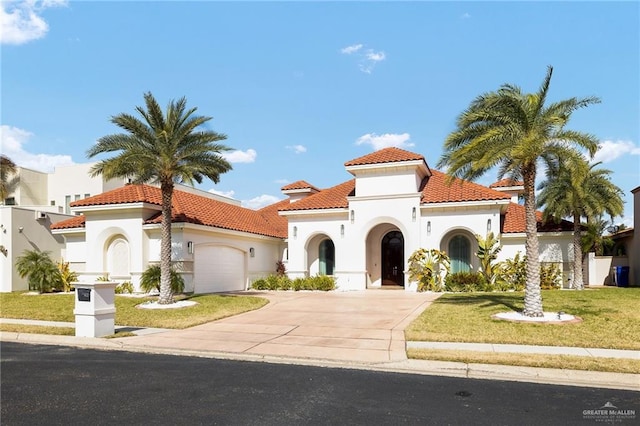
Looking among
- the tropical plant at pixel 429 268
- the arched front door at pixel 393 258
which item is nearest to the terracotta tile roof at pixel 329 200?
the arched front door at pixel 393 258

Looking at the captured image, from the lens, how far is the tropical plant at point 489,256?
23203mm

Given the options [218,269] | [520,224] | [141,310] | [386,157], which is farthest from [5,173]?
[520,224]

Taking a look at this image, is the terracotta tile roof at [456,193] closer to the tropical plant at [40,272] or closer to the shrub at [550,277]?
the shrub at [550,277]

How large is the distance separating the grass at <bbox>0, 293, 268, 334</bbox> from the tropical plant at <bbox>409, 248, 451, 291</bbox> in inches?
335

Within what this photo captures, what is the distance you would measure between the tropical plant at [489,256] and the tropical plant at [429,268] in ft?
5.71

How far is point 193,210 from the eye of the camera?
2520 centimetres

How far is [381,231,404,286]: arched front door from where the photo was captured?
27.3 metres

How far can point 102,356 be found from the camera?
10.1 meters

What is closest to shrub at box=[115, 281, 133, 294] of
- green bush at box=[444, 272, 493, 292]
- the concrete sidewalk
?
the concrete sidewalk

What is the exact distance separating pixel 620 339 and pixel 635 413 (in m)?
4.78

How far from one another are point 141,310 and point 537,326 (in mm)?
12676

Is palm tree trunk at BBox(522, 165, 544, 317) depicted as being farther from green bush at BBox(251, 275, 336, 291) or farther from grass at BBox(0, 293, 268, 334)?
green bush at BBox(251, 275, 336, 291)

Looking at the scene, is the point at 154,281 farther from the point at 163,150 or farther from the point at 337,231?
the point at 337,231

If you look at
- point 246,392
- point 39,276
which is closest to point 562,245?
point 246,392
